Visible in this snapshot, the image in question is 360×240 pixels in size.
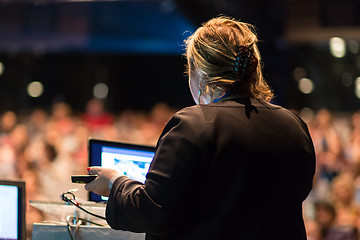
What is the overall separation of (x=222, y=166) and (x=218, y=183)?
1.6 inches

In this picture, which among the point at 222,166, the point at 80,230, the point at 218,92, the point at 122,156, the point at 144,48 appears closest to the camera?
the point at 222,166

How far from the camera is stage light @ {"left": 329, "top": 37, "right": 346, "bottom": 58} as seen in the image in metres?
8.02

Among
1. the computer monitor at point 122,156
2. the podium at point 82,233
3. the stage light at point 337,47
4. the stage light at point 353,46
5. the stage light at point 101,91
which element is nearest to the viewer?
the podium at point 82,233

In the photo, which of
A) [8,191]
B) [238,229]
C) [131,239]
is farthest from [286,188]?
[8,191]

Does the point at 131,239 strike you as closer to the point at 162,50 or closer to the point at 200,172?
the point at 200,172

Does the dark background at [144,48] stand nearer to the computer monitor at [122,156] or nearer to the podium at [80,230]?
the computer monitor at [122,156]

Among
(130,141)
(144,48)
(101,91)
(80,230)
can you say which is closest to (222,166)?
(80,230)

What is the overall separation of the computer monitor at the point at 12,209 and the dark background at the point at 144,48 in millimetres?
2885

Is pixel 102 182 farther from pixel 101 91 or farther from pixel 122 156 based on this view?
pixel 101 91

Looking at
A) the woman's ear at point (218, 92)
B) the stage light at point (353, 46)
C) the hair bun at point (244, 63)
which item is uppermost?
the stage light at point (353, 46)

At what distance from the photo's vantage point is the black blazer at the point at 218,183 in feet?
4.04

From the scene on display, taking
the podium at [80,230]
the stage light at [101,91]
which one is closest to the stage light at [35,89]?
the stage light at [101,91]

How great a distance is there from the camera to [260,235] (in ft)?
4.17

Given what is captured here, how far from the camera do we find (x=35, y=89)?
1150cm
